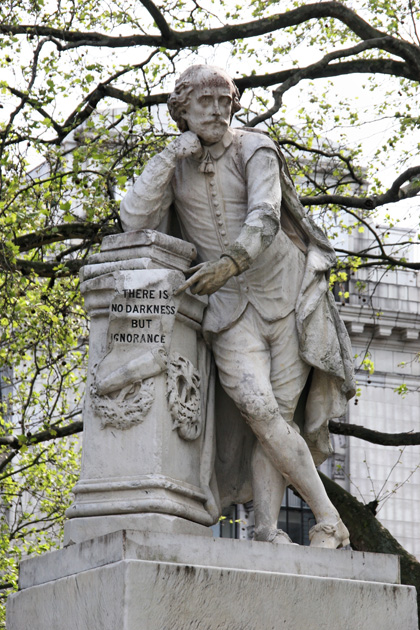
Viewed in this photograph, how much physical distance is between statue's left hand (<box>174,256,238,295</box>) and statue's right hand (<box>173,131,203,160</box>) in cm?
68

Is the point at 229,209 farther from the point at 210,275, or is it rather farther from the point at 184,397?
the point at 184,397

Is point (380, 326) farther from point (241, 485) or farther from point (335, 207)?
point (241, 485)

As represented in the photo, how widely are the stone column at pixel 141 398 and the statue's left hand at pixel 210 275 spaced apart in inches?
3.8

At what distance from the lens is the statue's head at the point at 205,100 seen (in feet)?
20.9

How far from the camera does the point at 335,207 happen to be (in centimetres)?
1402

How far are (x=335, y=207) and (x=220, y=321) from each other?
793 centimetres

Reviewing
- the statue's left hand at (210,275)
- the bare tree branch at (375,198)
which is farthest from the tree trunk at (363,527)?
the statue's left hand at (210,275)

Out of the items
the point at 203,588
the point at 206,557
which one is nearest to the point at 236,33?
the point at 206,557

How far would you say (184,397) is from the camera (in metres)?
6.03

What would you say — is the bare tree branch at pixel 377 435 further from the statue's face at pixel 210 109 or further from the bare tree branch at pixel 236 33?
the statue's face at pixel 210 109

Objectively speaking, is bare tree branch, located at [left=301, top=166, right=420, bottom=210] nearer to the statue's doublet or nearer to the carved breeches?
the statue's doublet

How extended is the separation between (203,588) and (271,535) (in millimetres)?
812

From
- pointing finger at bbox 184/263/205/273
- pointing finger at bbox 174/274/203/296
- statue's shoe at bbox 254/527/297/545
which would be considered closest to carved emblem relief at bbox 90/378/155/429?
pointing finger at bbox 174/274/203/296

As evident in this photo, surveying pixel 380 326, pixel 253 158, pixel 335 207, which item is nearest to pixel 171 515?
pixel 253 158
